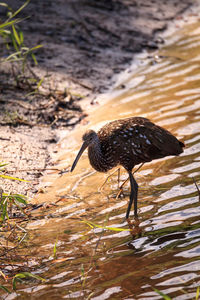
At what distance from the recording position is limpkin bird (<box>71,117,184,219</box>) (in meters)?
5.34

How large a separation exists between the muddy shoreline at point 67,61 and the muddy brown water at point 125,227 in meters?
0.34

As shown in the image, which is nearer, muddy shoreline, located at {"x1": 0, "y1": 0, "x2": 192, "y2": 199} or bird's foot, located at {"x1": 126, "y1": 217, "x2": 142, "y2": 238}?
bird's foot, located at {"x1": 126, "y1": 217, "x2": 142, "y2": 238}

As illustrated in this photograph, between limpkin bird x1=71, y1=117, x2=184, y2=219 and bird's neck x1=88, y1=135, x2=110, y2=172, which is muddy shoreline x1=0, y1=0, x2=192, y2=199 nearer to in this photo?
Result: bird's neck x1=88, y1=135, x2=110, y2=172

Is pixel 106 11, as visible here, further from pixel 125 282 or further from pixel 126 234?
pixel 125 282

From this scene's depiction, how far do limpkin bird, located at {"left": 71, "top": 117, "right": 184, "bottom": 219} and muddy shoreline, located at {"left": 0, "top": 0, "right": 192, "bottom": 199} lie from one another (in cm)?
101

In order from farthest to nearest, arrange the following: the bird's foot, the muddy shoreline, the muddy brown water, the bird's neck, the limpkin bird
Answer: the muddy shoreline → the bird's neck → the limpkin bird → the bird's foot → the muddy brown water

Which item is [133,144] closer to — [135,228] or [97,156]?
[97,156]

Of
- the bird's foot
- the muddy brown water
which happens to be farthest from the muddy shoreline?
the bird's foot

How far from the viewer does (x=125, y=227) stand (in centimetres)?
490

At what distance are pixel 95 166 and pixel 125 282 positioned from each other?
6.26 feet

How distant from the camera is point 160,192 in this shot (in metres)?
5.41

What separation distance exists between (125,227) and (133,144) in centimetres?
93

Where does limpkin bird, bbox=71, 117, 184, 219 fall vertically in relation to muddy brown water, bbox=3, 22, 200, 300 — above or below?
above

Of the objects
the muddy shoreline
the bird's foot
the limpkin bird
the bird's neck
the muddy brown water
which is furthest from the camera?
the muddy shoreline
